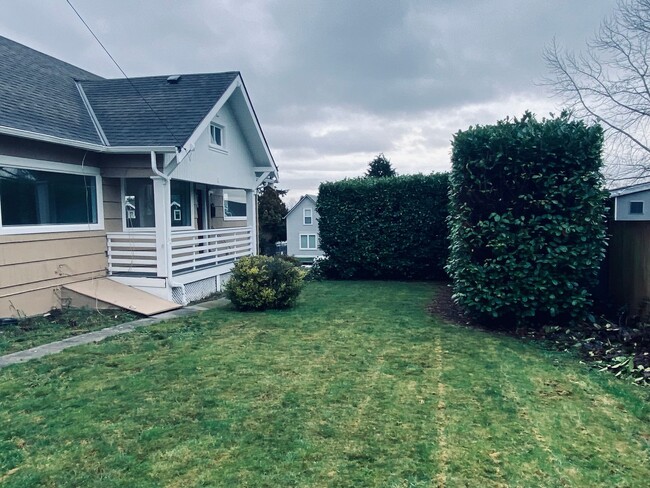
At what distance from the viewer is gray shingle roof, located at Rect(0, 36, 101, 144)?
329 inches

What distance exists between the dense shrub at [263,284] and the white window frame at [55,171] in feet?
11.0

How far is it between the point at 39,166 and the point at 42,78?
365cm

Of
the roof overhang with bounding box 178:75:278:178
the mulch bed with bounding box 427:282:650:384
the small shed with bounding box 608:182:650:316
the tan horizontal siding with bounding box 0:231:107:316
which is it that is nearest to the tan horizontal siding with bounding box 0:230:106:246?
the tan horizontal siding with bounding box 0:231:107:316

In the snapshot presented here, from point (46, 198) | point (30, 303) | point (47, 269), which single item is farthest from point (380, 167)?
point (30, 303)

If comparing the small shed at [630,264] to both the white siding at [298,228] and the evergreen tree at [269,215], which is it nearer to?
the evergreen tree at [269,215]

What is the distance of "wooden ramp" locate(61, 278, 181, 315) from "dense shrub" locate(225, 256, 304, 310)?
1481 mm

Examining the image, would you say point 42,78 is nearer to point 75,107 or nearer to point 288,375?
point 75,107

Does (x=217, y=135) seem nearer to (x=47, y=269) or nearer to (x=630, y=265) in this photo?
(x=47, y=269)

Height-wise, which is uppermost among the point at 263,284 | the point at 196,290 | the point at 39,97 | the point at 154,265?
the point at 39,97

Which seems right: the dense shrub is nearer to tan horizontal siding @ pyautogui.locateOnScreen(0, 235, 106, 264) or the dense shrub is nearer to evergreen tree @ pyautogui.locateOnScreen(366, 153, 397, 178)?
tan horizontal siding @ pyautogui.locateOnScreen(0, 235, 106, 264)

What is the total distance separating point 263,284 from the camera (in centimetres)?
921

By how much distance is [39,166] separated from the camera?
8.41 meters

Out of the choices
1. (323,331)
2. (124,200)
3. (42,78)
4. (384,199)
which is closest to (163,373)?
(323,331)

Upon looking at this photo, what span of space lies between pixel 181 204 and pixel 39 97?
4.12 m
